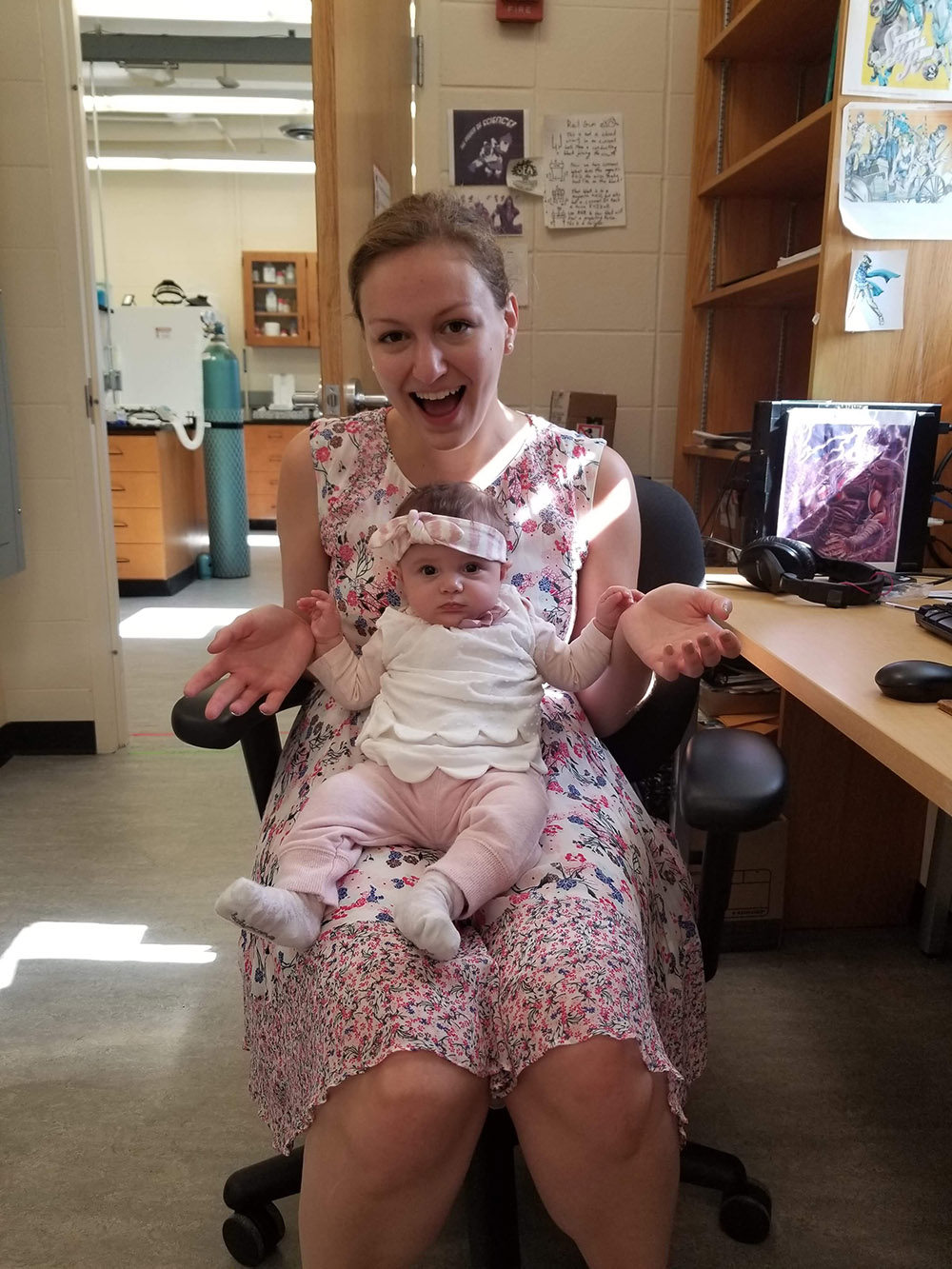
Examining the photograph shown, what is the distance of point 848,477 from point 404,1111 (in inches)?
51.5

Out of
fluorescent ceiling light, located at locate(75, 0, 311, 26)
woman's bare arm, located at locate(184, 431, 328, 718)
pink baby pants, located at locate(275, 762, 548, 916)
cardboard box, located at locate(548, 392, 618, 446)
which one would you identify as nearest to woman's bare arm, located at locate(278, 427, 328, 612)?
woman's bare arm, located at locate(184, 431, 328, 718)

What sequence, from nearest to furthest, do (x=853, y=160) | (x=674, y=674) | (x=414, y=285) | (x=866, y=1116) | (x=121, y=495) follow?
(x=674, y=674) → (x=414, y=285) → (x=866, y=1116) → (x=853, y=160) → (x=121, y=495)

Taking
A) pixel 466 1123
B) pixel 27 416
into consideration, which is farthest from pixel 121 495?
pixel 466 1123

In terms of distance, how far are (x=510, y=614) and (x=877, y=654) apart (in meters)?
0.46

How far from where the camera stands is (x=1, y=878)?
2141mm

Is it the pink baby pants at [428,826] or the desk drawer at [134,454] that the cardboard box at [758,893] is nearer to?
the pink baby pants at [428,826]

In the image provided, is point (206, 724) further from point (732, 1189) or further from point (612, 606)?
point (732, 1189)

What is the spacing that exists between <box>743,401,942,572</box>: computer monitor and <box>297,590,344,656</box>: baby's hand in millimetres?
852

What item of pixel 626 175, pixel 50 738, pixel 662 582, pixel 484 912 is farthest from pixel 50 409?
pixel 484 912

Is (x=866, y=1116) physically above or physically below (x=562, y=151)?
below

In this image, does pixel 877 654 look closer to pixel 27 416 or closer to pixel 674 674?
pixel 674 674

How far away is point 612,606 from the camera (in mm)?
1129

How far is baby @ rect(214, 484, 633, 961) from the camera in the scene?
940 millimetres

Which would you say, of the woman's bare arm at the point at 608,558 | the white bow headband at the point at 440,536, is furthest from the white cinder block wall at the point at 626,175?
the white bow headband at the point at 440,536
